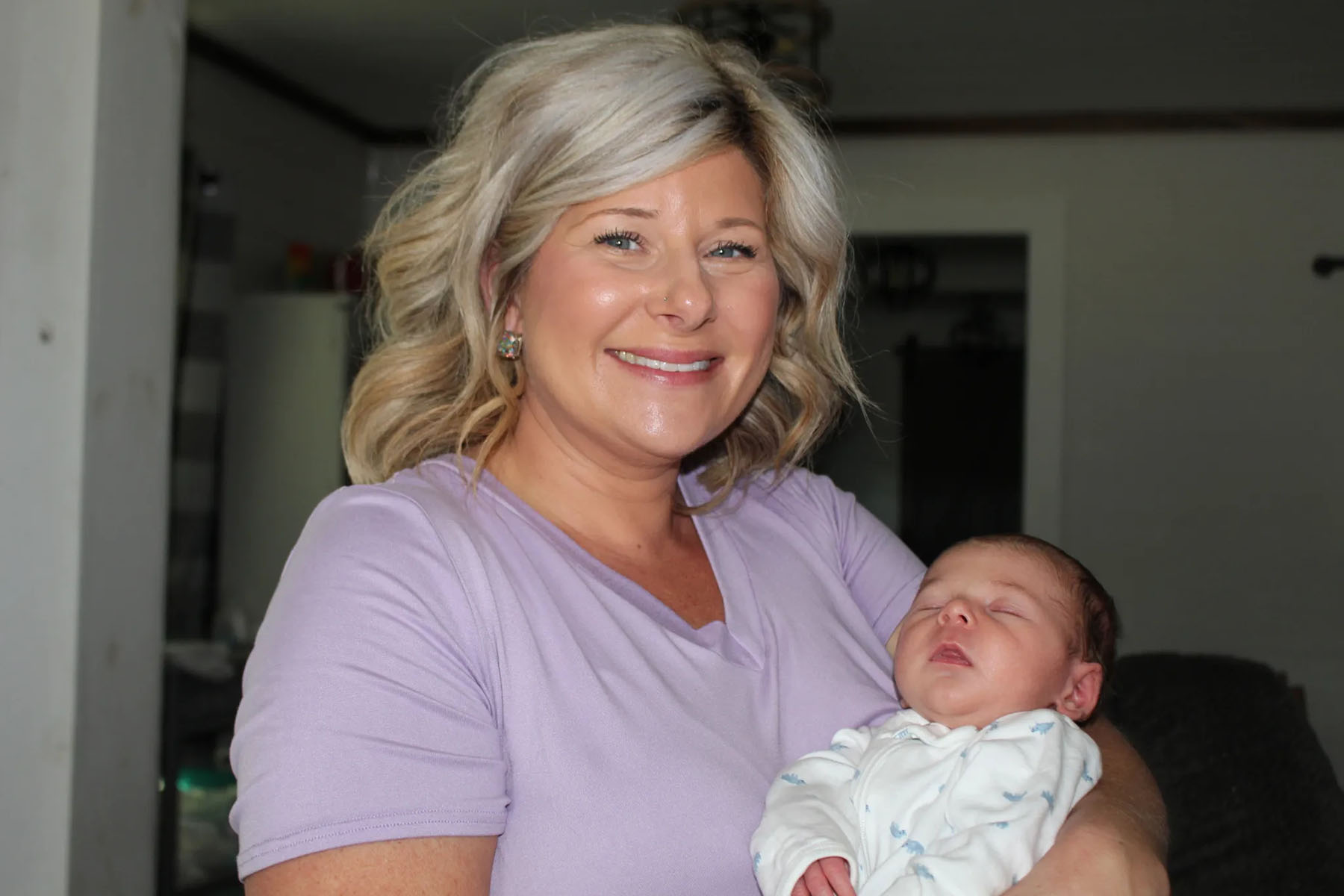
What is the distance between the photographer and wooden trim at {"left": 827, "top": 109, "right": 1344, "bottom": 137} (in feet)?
16.5

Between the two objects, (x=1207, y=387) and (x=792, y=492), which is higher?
(x=1207, y=387)

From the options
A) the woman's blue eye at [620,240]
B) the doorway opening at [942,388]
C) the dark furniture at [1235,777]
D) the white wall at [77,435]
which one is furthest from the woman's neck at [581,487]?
the doorway opening at [942,388]

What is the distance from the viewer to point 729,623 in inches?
51.6

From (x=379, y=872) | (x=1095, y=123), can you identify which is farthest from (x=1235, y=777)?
(x=1095, y=123)

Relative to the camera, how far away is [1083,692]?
4.43 feet

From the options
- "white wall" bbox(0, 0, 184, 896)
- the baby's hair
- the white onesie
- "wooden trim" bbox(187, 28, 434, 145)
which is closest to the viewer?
the white onesie

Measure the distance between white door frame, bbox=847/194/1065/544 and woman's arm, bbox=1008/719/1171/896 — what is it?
392 centimetres

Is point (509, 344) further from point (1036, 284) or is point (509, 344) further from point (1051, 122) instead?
point (1051, 122)

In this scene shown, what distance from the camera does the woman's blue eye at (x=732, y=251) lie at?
4.28 feet

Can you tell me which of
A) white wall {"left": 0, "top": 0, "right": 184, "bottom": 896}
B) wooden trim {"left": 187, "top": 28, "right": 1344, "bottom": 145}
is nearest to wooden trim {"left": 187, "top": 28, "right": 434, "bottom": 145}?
wooden trim {"left": 187, "top": 28, "right": 1344, "bottom": 145}

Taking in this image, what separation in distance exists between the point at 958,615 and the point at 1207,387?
4266 mm

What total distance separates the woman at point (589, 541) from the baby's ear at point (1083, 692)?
7 centimetres

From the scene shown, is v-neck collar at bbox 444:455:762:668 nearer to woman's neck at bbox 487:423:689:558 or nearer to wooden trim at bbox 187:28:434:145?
woman's neck at bbox 487:423:689:558

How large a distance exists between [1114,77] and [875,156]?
108cm
